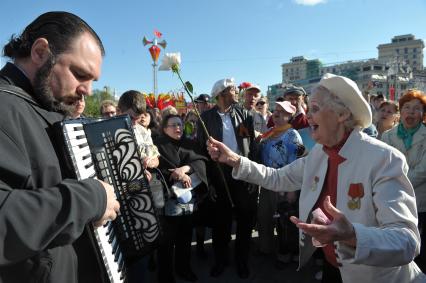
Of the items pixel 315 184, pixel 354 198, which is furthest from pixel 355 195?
pixel 315 184

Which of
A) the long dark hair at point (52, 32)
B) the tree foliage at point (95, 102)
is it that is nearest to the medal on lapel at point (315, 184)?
the long dark hair at point (52, 32)

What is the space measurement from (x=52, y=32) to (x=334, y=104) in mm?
1630

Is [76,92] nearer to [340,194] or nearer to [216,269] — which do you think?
[340,194]

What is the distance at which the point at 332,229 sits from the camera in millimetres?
1336

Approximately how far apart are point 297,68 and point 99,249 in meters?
138

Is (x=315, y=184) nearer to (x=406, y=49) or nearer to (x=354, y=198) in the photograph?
(x=354, y=198)

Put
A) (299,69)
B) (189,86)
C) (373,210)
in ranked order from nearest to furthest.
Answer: (373,210) < (189,86) < (299,69)

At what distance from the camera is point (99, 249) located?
4.99 ft

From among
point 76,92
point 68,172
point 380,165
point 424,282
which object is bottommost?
point 424,282

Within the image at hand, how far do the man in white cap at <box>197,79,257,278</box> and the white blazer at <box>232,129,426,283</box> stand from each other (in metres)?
1.90

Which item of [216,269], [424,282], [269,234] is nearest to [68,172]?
[424,282]

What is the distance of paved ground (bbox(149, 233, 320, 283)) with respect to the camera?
3900 mm

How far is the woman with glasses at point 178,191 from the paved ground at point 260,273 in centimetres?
29

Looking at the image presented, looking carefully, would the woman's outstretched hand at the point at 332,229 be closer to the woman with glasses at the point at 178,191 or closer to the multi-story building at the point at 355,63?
the woman with glasses at the point at 178,191
